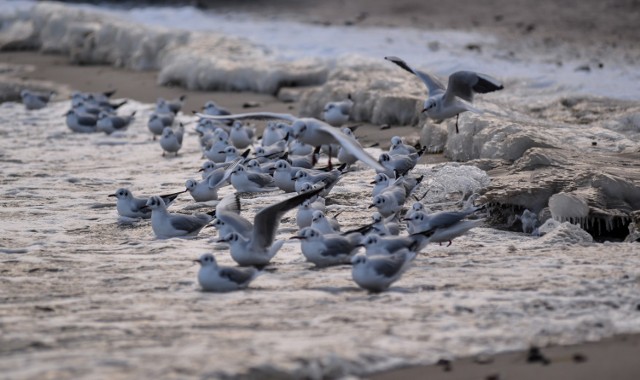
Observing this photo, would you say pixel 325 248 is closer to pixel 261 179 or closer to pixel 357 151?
pixel 357 151

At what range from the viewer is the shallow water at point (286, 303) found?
5.29 meters

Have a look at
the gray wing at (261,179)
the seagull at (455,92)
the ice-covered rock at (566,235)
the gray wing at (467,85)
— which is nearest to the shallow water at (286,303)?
the ice-covered rock at (566,235)

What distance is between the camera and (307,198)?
7.56 meters

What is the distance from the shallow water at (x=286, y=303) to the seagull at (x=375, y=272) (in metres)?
0.08

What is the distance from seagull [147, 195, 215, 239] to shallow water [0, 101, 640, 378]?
111mm

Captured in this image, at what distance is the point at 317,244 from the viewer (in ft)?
23.6

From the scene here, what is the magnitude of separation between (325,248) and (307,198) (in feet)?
1.70

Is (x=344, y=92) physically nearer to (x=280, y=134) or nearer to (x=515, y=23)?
(x=280, y=134)

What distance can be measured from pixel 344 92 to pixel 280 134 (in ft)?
6.98

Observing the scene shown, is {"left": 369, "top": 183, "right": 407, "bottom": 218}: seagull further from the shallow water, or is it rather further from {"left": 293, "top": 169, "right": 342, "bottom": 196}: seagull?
{"left": 293, "top": 169, "right": 342, "bottom": 196}: seagull

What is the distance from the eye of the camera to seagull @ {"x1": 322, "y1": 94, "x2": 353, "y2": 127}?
12664mm

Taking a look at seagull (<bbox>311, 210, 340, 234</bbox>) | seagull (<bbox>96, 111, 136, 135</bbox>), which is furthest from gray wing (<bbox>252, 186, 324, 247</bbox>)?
seagull (<bbox>96, 111, 136, 135</bbox>)

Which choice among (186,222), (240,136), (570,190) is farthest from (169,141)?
(570,190)

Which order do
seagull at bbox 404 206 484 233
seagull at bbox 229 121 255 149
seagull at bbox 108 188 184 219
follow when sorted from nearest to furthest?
seagull at bbox 404 206 484 233 < seagull at bbox 108 188 184 219 < seagull at bbox 229 121 255 149
